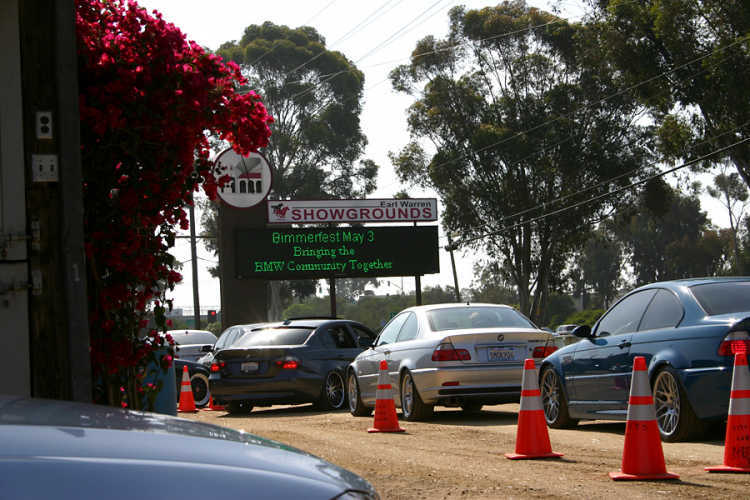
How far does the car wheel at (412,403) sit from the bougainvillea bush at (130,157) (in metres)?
5.49

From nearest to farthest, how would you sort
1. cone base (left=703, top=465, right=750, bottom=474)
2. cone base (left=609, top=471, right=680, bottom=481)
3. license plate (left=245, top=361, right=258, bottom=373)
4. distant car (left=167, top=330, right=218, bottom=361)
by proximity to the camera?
cone base (left=609, top=471, right=680, bottom=481), cone base (left=703, top=465, right=750, bottom=474), license plate (left=245, top=361, right=258, bottom=373), distant car (left=167, top=330, right=218, bottom=361)

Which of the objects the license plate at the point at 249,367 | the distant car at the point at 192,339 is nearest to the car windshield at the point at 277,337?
the license plate at the point at 249,367

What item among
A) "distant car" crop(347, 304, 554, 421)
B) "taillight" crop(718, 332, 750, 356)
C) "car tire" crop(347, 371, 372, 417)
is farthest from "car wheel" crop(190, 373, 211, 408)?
"taillight" crop(718, 332, 750, 356)

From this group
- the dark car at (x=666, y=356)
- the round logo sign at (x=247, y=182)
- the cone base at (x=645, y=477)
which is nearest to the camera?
the cone base at (x=645, y=477)

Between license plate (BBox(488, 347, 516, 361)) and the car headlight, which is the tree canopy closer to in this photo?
license plate (BBox(488, 347, 516, 361))

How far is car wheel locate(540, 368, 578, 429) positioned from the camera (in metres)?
9.59

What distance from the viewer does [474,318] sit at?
37.6 ft

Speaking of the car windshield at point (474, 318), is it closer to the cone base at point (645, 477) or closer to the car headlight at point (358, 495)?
the cone base at point (645, 477)

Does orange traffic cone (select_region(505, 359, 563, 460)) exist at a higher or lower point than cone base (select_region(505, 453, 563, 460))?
higher

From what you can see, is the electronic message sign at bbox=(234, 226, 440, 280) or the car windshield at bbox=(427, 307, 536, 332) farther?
the electronic message sign at bbox=(234, 226, 440, 280)

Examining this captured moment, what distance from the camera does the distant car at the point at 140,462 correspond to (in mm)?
2035

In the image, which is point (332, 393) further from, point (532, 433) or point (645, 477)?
point (645, 477)

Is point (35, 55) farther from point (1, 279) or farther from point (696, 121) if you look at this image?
point (696, 121)

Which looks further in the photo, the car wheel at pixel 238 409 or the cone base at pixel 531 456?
the car wheel at pixel 238 409
